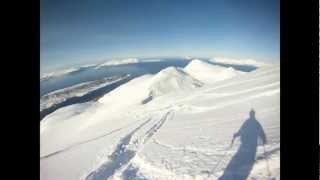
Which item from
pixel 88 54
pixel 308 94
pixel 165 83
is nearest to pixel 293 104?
pixel 308 94

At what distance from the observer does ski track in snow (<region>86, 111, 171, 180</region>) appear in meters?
2.01

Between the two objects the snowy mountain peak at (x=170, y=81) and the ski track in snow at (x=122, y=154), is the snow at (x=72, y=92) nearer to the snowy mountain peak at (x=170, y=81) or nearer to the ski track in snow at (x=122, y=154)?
the snowy mountain peak at (x=170, y=81)

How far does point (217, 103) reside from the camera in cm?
217

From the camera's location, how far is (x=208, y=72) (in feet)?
7.07

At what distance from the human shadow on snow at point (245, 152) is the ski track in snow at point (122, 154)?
447mm

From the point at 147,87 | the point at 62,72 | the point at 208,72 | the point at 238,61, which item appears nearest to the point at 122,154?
the point at 147,87

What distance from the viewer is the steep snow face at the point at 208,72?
6.96ft

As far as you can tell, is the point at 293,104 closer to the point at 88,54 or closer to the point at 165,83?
the point at 165,83

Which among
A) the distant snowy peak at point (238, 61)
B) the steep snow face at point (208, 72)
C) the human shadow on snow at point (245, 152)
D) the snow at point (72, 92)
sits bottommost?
the human shadow on snow at point (245, 152)

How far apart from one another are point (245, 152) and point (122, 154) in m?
0.67

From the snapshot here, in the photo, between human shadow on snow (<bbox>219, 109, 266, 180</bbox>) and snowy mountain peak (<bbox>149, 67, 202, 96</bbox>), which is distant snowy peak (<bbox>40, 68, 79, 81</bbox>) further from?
human shadow on snow (<bbox>219, 109, 266, 180</bbox>)

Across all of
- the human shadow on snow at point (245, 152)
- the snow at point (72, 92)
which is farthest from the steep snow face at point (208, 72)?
the snow at point (72, 92)
